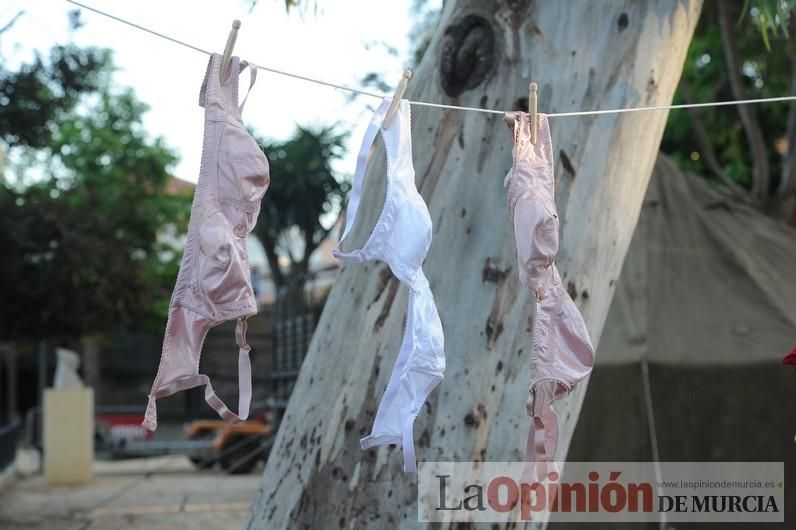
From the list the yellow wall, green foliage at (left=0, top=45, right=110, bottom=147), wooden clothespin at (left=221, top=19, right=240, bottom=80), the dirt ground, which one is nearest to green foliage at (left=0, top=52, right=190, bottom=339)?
green foliage at (left=0, top=45, right=110, bottom=147)

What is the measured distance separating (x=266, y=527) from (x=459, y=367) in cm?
100

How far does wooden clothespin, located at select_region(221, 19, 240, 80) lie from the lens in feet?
9.11

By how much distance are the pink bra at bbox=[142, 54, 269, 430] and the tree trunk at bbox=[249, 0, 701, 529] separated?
1082 millimetres

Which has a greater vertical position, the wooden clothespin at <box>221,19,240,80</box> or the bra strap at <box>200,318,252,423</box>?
the wooden clothespin at <box>221,19,240,80</box>

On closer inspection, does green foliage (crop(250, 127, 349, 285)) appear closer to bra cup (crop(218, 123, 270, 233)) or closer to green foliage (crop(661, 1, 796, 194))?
green foliage (crop(661, 1, 796, 194))

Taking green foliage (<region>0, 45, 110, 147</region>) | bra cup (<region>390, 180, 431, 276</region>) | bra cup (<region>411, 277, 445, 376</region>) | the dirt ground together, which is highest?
green foliage (<region>0, 45, 110, 147</region>)

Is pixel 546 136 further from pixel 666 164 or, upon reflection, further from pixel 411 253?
pixel 666 164

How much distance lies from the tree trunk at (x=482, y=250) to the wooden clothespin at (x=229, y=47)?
128 centimetres

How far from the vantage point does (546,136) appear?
3238mm

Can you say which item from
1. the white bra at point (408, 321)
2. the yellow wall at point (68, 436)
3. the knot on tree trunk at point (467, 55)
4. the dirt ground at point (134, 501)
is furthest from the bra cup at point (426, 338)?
the yellow wall at point (68, 436)

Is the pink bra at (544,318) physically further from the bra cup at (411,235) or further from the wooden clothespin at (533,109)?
the bra cup at (411,235)

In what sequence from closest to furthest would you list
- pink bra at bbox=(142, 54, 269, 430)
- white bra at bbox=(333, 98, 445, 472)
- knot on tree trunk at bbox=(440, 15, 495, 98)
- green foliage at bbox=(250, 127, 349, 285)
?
pink bra at bbox=(142, 54, 269, 430)
white bra at bbox=(333, 98, 445, 472)
knot on tree trunk at bbox=(440, 15, 495, 98)
green foliage at bbox=(250, 127, 349, 285)

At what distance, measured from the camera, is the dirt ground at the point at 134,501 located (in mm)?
10117

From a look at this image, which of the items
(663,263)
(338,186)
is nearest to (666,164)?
(663,263)
